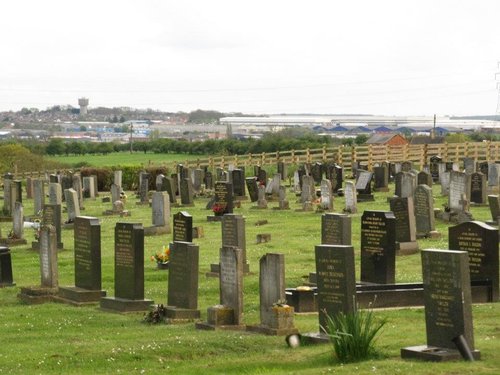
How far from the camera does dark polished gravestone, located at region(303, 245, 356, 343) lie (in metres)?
17.8

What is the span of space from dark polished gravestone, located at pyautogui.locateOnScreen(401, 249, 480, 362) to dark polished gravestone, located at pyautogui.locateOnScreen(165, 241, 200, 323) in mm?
5354

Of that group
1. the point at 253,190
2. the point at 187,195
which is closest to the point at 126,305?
the point at 187,195

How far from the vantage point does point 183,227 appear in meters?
28.2

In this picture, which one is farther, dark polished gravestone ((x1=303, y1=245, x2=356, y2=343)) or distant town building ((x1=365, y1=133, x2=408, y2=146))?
distant town building ((x1=365, y1=133, x2=408, y2=146))

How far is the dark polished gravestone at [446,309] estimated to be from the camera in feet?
51.9

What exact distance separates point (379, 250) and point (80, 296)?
5.52 meters

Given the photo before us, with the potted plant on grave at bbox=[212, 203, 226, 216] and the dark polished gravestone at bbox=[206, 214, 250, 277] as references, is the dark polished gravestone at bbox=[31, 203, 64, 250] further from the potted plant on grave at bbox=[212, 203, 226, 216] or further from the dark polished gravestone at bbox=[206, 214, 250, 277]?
the potted plant on grave at bbox=[212, 203, 226, 216]

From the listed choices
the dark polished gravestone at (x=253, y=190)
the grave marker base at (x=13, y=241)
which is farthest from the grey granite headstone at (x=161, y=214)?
the dark polished gravestone at (x=253, y=190)

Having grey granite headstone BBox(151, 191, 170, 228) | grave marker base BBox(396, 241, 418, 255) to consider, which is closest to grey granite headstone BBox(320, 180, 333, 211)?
grey granite headstone BBox(151, 191, 170, 228)

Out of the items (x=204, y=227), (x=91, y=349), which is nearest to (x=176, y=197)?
(x=204, y=227)

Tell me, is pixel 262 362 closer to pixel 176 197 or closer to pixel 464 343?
pixel 464 343

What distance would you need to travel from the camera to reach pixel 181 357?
17.4 m

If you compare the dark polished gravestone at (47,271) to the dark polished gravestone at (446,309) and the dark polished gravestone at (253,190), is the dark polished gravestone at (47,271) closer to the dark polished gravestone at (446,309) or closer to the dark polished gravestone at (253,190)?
the dark polished gravestone at (446,309)

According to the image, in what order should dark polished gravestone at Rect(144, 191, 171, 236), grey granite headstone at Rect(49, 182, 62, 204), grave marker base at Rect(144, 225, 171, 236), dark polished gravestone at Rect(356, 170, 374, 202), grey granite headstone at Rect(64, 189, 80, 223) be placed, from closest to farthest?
grave marker base at Rect(144, 225, 171, 236)
dark polished gravestone at Rect(144, 191, 171, 236)
grey granite headstone at Rect(64, 189, 80, 223)
grey granite headstone at Rect(49, 182, 62, 204)
dark polished gravestone at Rect(356, 170, 374, 202)
